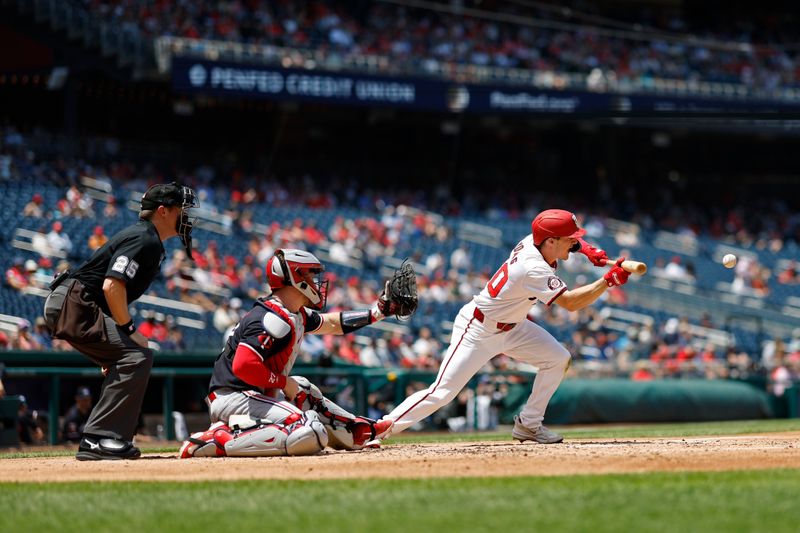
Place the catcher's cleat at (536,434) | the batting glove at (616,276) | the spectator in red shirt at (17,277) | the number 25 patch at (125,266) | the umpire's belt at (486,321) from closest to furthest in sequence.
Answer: the number 25 patch at (125,266) < the batting glove at (616,276) < the umpire's belt at (486,321) < the catcher's cleat at (536,434) < the spectator in red shirt at (17,277)

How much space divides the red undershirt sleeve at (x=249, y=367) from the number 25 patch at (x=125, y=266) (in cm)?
84

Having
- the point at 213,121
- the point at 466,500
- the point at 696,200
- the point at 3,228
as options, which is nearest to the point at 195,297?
the point at 3,228

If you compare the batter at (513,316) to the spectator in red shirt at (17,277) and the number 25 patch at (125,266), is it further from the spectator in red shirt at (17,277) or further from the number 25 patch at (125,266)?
the spectator in red shirt at (17,277)

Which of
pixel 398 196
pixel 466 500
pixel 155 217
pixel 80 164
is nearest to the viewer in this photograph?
pixel 466 500

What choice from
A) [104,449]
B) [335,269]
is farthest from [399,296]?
[335,269]

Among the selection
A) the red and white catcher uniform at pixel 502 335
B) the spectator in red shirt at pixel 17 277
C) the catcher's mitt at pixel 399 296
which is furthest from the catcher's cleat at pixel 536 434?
the spectator in red shirt at pixel 17 277

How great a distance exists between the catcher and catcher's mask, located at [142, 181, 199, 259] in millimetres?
700

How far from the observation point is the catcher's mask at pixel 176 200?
8.03m

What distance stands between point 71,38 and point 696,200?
18.9 meters

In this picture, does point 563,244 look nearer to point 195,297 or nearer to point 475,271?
point 195,297

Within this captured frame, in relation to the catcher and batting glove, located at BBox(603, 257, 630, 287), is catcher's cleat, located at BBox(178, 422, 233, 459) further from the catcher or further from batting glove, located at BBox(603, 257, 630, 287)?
batting glove, located at BBox(603, 257, 630, 287)

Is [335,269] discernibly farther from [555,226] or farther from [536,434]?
[555,226]

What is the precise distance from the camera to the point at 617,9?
36.7 m

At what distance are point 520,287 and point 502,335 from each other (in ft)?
1.43
